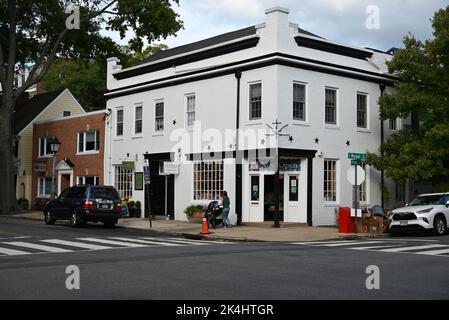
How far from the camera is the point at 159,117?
31.3 m

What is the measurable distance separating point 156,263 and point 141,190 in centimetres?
1906

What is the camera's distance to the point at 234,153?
26.8 m

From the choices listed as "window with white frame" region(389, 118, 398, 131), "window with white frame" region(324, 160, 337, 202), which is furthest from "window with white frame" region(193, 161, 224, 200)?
"window with white frame" region(389, 118, 398, 131)

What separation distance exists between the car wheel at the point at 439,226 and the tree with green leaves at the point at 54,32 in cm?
1917

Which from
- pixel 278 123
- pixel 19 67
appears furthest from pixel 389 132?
pixel 19 67

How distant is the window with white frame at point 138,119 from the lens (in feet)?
107

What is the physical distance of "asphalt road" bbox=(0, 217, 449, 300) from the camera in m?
9.32

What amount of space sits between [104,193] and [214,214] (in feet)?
15.5

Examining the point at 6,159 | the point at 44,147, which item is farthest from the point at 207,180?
the point at 44,147

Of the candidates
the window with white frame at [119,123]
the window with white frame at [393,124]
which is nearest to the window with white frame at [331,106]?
the window with white frame at [393,124]

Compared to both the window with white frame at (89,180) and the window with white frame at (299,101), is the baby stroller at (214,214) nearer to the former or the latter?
the window with white frame at (299,101)

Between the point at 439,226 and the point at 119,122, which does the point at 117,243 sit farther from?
the point at 119,122

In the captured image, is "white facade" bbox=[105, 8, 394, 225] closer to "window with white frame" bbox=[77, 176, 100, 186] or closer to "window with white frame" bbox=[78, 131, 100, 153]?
"window with white frame" bbox=[78, 131, 100, 153]
